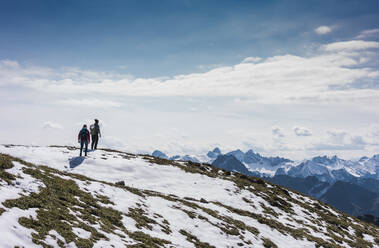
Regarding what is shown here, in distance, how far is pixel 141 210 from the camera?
825 inches

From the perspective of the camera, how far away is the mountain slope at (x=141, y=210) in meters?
13.2

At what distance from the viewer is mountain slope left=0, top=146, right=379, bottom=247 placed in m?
13.2

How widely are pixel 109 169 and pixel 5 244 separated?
24.4 m

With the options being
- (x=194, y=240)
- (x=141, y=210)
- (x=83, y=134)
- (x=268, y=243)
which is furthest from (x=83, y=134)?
(x=268, y=243)

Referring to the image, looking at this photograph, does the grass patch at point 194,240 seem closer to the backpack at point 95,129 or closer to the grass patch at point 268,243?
the grass patch at point 268,243

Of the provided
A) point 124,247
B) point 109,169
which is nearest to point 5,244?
point 124,247

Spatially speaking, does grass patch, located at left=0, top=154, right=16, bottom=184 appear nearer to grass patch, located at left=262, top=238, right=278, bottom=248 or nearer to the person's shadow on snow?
the person's shadow on snow

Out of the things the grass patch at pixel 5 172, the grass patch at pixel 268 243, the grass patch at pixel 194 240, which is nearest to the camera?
the grass patch at pixel 5 172

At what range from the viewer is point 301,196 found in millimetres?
51531

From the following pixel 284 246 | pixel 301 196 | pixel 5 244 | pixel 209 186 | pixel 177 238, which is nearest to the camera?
pixel 5 244

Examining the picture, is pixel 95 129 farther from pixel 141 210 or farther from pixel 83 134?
pixel 141 210

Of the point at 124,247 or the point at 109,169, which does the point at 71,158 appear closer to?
the point at 109,169

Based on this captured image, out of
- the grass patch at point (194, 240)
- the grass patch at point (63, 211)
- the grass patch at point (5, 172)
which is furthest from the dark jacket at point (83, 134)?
the grass patch at point (194, 240)

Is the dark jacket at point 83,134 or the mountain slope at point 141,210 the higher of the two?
the dark jacket at point 83,134
